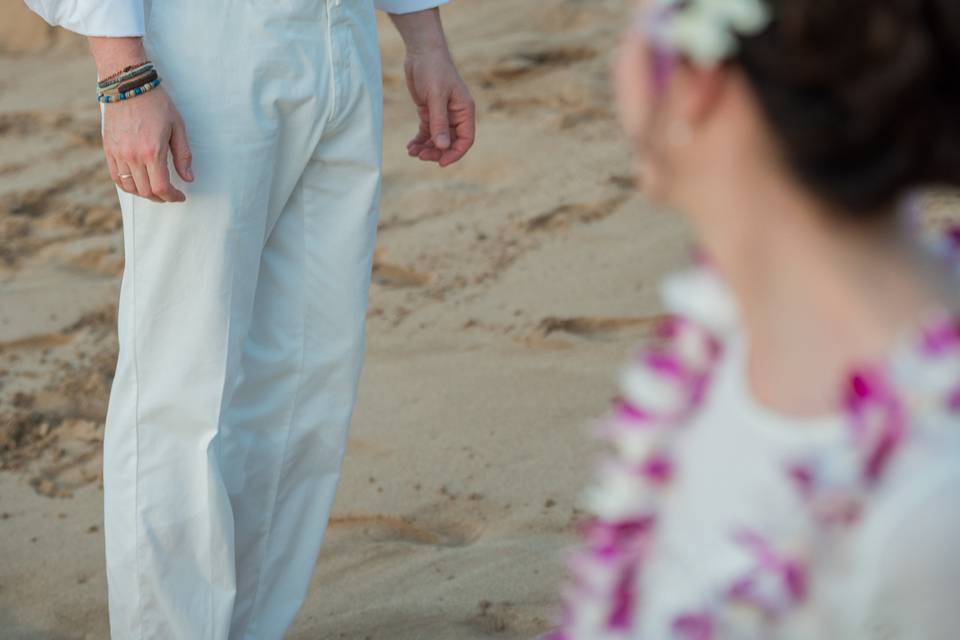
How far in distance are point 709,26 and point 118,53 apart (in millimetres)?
1163

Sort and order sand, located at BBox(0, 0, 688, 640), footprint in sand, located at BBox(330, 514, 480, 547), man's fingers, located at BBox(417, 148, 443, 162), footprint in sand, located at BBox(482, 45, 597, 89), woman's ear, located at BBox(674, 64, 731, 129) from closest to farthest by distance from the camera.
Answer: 1. woman's ear, located at BBox(674, 64, 731, 129)
2. man's fingers, located at BBox(417, 148, 443, 162)
3. sand, located at BBox(0, 0, 688, 640)
4. footprint in sand, located at BBox(330, 514, 480, 547)
5. footprint in sand, located at BBox(482, 45, 597, 89)

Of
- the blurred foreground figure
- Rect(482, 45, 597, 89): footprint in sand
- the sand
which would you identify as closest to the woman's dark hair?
the blurred foreground figure

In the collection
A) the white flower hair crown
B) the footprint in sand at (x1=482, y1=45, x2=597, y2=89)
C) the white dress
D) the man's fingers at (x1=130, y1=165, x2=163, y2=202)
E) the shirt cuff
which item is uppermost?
the white flower hair crown

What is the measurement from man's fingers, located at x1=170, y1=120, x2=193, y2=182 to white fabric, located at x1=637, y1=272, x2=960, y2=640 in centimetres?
96

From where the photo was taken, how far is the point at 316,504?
2414 millimetres

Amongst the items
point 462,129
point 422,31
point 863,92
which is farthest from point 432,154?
point 863,92

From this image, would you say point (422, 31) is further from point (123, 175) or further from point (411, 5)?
point (123, 175)

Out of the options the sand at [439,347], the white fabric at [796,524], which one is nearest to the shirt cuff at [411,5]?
the sand at [439,347]

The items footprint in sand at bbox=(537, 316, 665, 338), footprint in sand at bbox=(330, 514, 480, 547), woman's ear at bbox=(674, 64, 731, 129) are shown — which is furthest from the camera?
footprint in sand at bbox=(537, 316, 665, 338)

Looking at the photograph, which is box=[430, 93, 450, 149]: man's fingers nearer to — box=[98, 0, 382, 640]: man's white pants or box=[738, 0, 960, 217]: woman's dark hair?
box=[98, 0, 382, 640]: man's white pants

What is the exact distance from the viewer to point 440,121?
A: 7.82 feet

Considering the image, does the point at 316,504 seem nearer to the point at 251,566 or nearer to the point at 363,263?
the point at 251,566

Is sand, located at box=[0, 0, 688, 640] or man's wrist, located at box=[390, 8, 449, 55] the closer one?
man's wrist, located at box=[390, 8, 449, 55]

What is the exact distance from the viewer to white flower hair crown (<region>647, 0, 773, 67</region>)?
97cm
